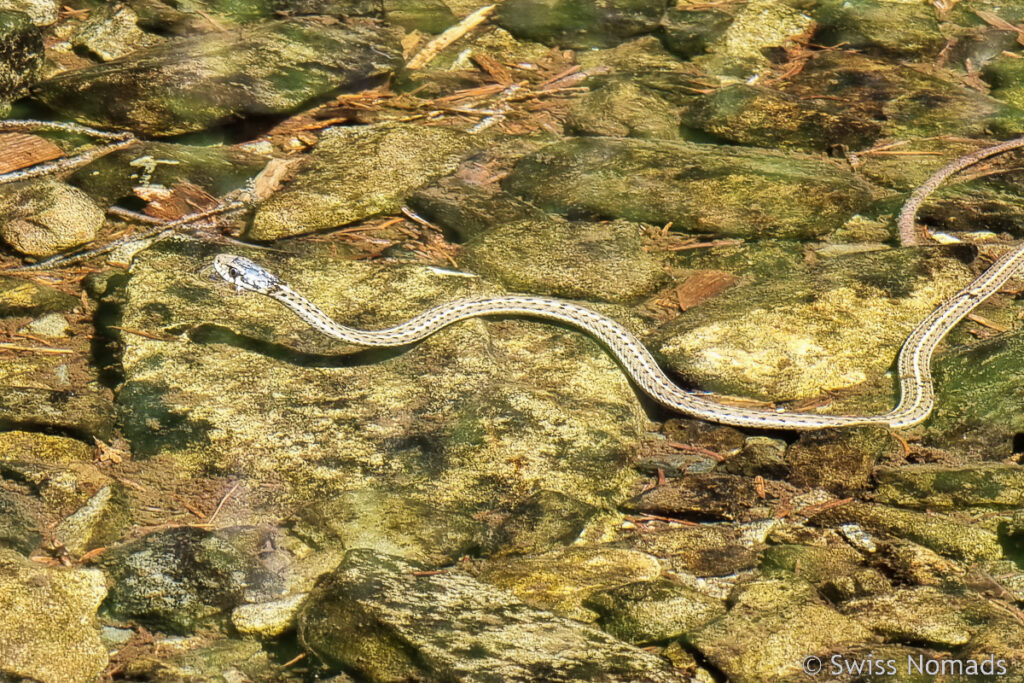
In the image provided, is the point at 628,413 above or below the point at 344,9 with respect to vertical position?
below

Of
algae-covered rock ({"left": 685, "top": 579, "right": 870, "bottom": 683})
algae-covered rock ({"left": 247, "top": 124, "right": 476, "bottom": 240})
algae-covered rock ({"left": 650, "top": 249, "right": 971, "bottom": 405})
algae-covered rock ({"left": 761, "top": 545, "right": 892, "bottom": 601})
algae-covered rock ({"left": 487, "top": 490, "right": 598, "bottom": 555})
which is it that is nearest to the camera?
algae-covered rock ({"left": 685, "top": 579, "right": 870, "bottom": 683})

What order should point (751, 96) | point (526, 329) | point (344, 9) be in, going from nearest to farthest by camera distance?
point (526, 329) → point (751, 96) → point (344, 9)

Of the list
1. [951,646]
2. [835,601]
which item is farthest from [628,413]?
[951,646]

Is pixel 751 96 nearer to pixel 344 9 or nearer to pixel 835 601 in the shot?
pixel 344 9

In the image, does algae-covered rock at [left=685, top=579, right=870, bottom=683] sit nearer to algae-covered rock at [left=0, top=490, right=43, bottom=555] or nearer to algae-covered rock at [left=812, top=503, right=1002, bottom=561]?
algae-covered rock at [left=812, top=503, right=1002, bottom=561]

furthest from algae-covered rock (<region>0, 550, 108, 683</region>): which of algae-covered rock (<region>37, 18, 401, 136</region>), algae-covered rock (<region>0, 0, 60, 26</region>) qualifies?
algae-covered rock (<region>0, 0, 60, 26</region>)

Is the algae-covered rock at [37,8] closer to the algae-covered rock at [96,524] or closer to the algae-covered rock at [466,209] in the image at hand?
the algae-covered rock at [466,209]
